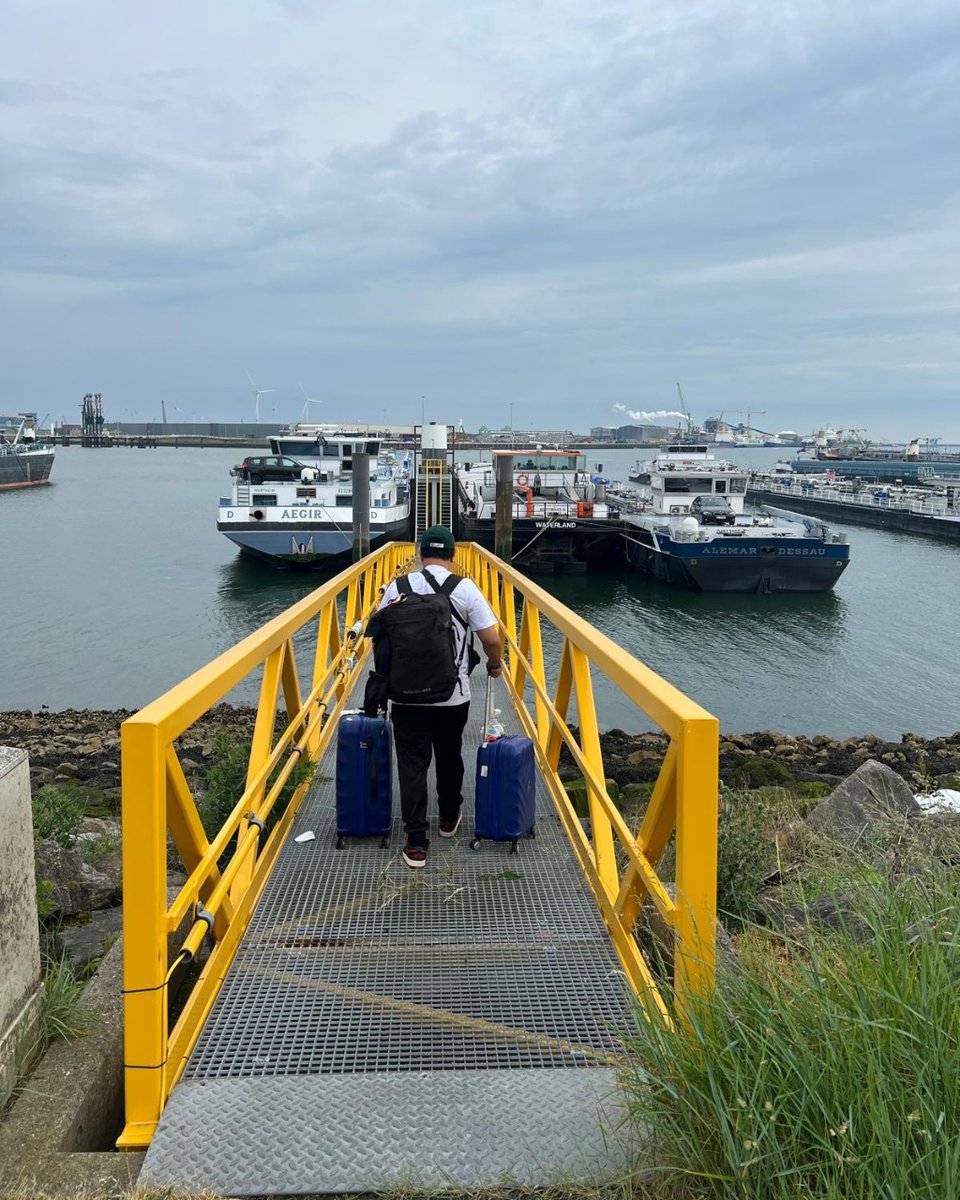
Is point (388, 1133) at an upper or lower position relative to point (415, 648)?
lower

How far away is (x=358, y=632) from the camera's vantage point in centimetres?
812

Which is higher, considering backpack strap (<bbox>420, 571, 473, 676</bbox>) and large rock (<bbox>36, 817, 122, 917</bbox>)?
backpack strap (<bbox>420, 571, 473, 676</bbox>)

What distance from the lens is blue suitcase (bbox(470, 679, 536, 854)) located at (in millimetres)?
4590

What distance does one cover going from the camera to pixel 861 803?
6.79 meters

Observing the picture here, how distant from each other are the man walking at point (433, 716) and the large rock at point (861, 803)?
299cm

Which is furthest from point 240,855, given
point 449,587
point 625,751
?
point 625,751

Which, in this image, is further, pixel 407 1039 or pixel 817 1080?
pixel 407 1039

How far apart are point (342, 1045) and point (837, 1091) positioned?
5.16 ft

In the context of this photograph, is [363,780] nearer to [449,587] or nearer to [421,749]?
[421,749]

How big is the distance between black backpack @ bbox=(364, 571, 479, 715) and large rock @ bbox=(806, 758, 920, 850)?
328cm

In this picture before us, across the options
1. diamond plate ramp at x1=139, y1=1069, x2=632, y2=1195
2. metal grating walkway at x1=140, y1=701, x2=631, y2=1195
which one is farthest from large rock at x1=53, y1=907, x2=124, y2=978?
diamond plate ramp at x1=139, y1=1069, x2=632, y2=1195

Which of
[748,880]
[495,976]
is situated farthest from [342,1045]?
[748,880]

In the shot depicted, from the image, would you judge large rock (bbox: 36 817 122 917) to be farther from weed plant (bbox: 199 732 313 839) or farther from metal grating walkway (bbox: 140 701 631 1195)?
metal grating walkway (bbox: 140 701 631 1195)

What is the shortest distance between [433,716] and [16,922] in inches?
86.4
